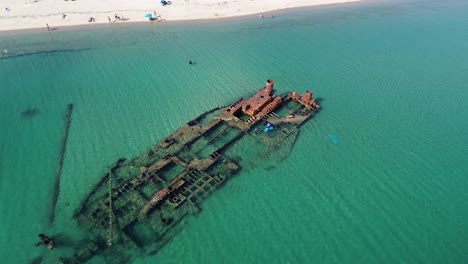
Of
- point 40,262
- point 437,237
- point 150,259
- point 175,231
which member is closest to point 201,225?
point 175,231

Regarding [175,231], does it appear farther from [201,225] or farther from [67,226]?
[67,226]

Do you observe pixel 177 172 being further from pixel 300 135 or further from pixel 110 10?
pixel 110 10

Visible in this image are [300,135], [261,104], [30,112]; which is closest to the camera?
[300,135]

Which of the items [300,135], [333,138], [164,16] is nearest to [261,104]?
[300,135]

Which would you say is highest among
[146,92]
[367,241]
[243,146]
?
[146,92]

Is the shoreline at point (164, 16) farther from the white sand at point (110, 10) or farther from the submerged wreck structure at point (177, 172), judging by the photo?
the submerged wreck structure at point (177, 172)

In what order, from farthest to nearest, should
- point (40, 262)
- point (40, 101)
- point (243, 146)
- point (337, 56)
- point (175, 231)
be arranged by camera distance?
point (337, 56) → point (40, 101) → point (243, 146) → point (175, 231) → point (40, 262)

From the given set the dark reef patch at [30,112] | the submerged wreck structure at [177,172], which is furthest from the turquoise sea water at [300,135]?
the submerged wreck structure at [177,172]
